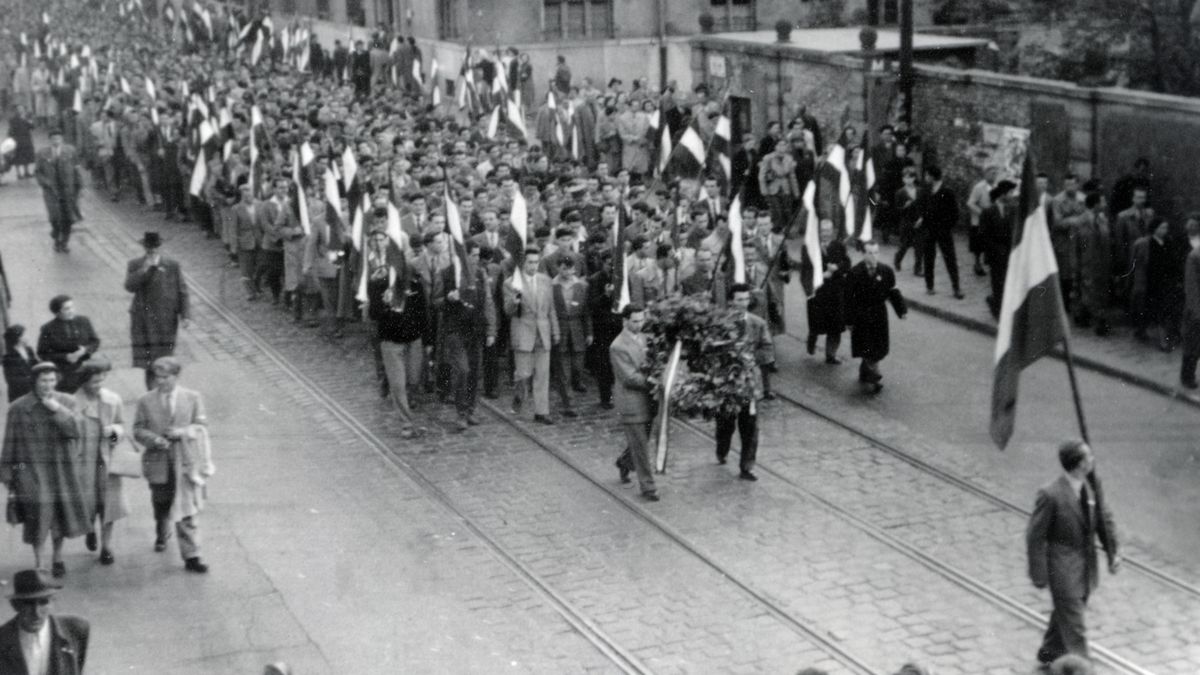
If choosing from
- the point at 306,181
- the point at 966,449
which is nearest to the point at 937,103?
the point at 306,181

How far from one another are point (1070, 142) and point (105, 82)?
23.4m

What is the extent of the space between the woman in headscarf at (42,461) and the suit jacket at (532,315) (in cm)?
532

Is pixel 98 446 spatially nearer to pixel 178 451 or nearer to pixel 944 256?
pixel 178 451

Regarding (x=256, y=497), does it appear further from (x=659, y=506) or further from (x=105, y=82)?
(x=105, y=82)

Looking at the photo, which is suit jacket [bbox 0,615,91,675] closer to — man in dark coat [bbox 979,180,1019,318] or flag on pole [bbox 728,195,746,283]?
flag on pole [bbox 728,195,746,283]

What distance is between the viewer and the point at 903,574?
488 inches

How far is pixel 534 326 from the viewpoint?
16.7m

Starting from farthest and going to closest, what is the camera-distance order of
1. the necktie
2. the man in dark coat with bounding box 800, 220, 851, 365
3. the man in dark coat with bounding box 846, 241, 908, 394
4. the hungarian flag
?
1. the man in dark coat with bounding box 800, 220, 851, 365
2. the man in dark coat with bounding box 846, 241, 908, 394
3. the necktie
4. the hungarian flag

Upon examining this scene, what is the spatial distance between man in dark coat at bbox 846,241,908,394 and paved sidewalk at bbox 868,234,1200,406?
7.04 feet

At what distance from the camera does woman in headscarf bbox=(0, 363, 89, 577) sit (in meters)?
12.2

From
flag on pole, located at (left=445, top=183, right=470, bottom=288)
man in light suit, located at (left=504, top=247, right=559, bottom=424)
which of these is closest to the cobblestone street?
man in light suit, located at (left=504, top=247, right=559, bottom=424)

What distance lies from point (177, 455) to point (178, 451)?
0.14ft

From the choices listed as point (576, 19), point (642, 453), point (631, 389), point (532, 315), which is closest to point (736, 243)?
point (532, 315)

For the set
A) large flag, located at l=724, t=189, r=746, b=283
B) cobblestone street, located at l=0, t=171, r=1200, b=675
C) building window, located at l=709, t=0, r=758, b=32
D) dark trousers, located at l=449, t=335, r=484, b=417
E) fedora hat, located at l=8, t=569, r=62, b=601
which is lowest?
cobblestone street, located at l=0, t=171, r=1200, b=675
